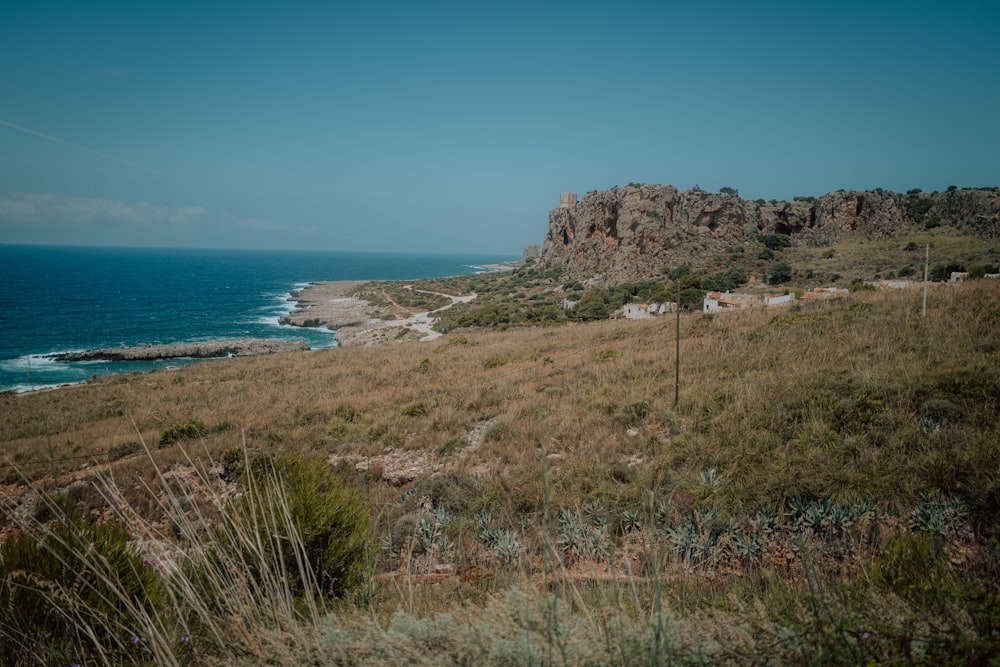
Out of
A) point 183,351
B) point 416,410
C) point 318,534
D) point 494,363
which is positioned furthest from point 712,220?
point 318,534

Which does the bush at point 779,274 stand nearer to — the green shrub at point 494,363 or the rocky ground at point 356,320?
the rocky ground at point 356,320

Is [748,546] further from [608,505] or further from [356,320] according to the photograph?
[356,320]

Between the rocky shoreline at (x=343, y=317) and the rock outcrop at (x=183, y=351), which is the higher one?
the rocky shoreline at (x=343, y=317)

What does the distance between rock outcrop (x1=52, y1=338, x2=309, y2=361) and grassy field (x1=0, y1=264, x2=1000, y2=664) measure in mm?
27551

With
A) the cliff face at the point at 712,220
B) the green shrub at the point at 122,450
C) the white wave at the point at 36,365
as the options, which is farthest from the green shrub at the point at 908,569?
the cliff face at the point at 712,220

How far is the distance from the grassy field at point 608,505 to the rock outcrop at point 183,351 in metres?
27.6

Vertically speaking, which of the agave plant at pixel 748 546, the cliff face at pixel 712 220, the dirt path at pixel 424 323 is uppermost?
the cliff face at pixel 712 220

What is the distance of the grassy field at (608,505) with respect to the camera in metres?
1.94

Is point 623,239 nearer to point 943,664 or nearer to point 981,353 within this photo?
point 981,353

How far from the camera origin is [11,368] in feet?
104

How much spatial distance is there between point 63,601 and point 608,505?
4.71 meters

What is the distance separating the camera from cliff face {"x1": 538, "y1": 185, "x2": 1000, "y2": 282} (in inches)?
2099

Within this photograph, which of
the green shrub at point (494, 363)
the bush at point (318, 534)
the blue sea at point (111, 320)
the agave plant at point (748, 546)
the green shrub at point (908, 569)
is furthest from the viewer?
the blue sea at point (111, 320)

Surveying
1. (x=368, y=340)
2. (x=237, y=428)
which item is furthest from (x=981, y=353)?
(x=368, y=340)
